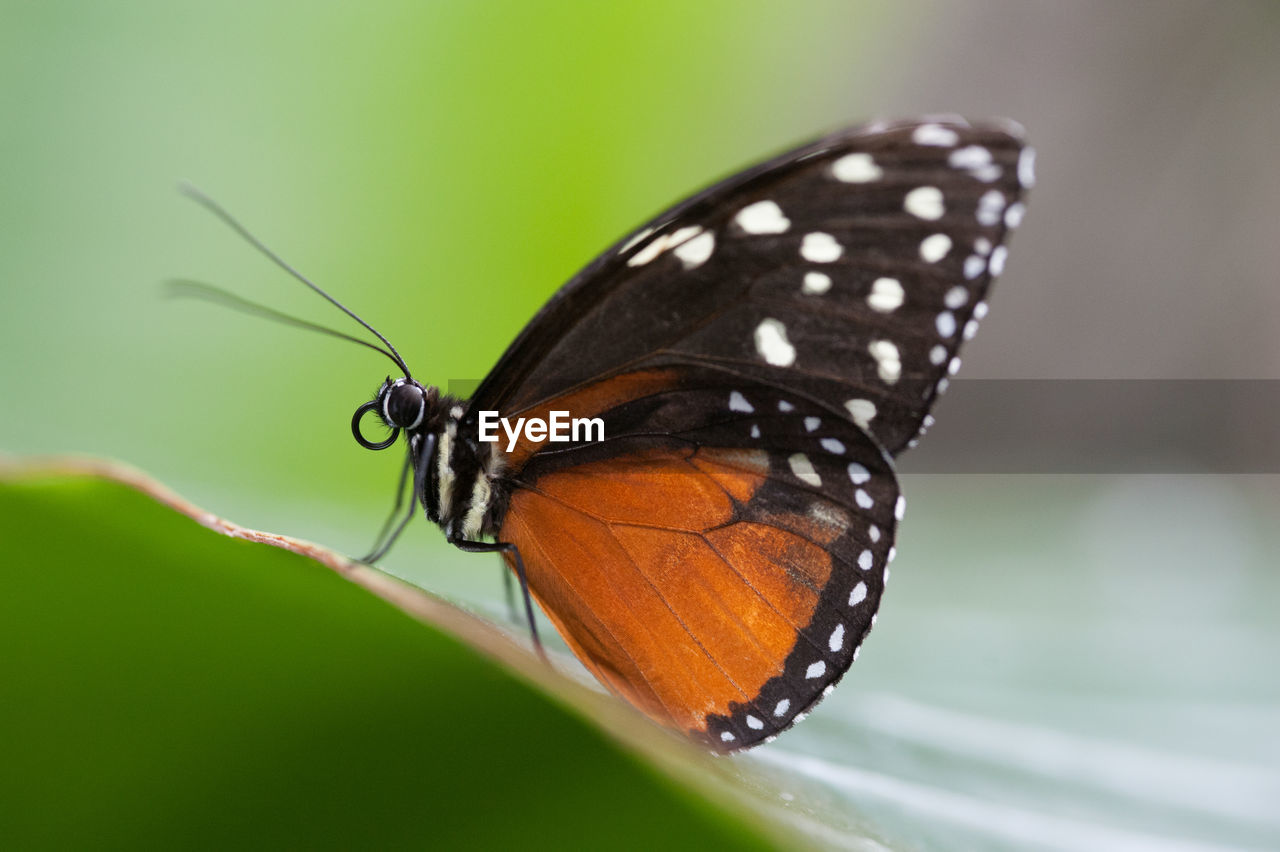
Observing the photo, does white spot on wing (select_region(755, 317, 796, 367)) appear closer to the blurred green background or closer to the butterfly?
the butterfly

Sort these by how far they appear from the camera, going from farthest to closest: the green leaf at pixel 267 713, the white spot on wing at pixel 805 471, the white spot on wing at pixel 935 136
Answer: the white spot on wing at pixel 805 471 < the white spot on wing at pixel 935 136 < the green leaf at pixel 267 713

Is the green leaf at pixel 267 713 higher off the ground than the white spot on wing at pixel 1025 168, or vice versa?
the white spot on wing at pixel 1025 168

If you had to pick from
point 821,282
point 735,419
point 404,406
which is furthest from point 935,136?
point 404,406

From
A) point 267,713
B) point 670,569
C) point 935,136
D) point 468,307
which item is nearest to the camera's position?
point 267,713

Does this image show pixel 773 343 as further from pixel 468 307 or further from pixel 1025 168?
pixel 468 307

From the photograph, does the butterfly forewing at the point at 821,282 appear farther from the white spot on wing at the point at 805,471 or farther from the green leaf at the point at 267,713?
the green leaf at the point at 267,713

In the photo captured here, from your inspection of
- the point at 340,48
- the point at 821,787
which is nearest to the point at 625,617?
the point at 821,787

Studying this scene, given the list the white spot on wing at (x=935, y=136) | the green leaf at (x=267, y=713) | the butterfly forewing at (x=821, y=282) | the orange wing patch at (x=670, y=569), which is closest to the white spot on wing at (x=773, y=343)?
the butterfly forewing at (x=821, y=282)

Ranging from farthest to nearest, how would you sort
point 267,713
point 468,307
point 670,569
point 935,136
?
1. point 468,307
2. point 670,569
3. point 935,136
4. point 267,713
